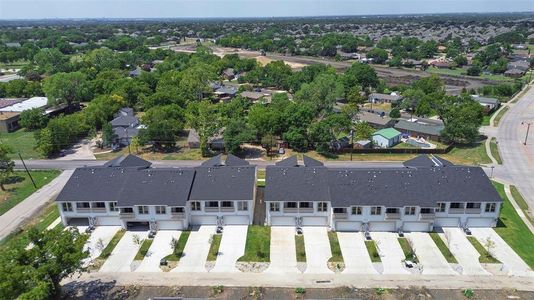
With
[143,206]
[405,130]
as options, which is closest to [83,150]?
[143,206]

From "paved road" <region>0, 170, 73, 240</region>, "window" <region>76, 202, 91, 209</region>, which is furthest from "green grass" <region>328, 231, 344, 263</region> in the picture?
"paved road" <region>0, 170, 73, 240</region>

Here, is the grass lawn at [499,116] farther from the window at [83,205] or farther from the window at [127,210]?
the window at [83,205]

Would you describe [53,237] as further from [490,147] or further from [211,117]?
[490,147]

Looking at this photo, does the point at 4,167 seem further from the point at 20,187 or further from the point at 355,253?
the point at 355,253

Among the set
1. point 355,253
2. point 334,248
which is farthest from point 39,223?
point 355,253

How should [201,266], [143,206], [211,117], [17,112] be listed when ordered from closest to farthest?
[201,266] < [143,206] < [211,117] < [17,112]

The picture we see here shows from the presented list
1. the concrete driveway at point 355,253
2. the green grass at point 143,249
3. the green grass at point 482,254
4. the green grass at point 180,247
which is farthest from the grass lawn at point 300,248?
the green grass at point 482,254

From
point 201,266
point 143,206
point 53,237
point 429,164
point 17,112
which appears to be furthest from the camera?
point 17,112
